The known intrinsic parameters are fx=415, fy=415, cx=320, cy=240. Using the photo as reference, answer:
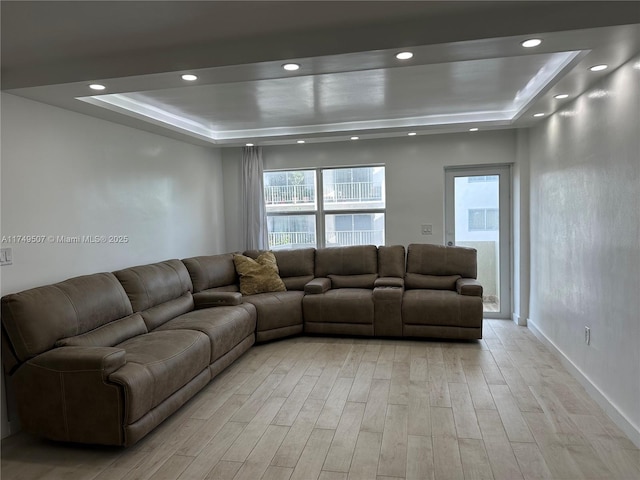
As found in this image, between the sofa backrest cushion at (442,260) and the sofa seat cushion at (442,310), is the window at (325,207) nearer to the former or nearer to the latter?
the sofa backrest cushion at (442,260)

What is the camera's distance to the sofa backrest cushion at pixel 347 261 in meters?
5.27

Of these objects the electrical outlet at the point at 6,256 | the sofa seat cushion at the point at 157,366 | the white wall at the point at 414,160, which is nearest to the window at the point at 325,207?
the white wall at the point at 414,160

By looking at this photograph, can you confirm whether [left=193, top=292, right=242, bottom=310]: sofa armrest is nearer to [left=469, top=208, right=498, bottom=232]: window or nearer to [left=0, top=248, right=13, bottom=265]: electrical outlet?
[left=0, top=248, right=13, bottom=265]: electrical outlet

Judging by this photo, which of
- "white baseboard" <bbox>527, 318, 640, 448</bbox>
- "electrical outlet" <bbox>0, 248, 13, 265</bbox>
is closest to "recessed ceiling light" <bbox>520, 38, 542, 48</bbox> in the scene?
"white baseboard" <bbox>527, 318, 640, 448</bbox>

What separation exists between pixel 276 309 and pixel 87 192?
218 cm

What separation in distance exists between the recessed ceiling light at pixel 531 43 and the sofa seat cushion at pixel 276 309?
3.35 meters

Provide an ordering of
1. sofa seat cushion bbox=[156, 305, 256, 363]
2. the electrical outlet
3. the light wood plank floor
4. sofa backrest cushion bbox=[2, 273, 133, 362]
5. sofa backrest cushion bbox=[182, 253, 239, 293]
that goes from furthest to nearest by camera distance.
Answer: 1. sofa backrest cushion bbox=[182, 253, 239, 293]
2. sofa seat cushion bbox=[156, 305, 256, 363]
3. the electrical outlet
4. sofa backrest cushion bbox=[2, 273, 133, 362]
5. the light wood plank floor

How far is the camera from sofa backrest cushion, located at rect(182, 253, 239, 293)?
4.57 metres

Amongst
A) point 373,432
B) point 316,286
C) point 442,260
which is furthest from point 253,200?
point 373,432

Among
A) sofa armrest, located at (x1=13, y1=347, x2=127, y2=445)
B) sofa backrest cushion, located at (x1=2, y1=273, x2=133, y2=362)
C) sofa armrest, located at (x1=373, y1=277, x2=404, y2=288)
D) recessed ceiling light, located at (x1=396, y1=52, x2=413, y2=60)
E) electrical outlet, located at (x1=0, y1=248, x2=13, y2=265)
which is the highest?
recessed ceiling light, located at (x1=396, y1=52, x2=413, y2=60)

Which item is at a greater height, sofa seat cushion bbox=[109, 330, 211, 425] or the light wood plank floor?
sofa seat cushion bbox=[109, 330, 211, 425]

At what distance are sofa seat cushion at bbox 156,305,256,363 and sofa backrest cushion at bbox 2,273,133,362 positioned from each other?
0.51 meters

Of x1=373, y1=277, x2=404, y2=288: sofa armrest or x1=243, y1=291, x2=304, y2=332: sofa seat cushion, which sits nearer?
x1=243, y1=291, x2=304, y2=332: sofa seat cushion

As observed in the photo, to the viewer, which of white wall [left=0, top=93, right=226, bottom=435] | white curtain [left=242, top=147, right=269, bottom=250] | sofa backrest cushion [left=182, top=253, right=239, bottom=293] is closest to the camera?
white wall [left=0, top=93, right=226, bottom=435]
